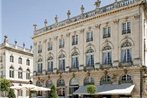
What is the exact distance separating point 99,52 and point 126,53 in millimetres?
3954

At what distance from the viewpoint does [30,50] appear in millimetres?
60969

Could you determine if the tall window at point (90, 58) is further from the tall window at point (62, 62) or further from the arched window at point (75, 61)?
the tall window at point (62, 62)

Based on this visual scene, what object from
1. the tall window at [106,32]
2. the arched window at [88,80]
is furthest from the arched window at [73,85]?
the tall window at [106,32]

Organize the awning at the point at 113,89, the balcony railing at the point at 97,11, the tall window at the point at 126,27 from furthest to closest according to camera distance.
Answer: the balcony railing at the point at 97,11 < the tall window at the point at 126,27 < the awning at the point at 113,89

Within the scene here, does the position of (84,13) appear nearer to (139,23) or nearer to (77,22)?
(77,22)

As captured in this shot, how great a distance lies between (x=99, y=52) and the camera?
117 feet

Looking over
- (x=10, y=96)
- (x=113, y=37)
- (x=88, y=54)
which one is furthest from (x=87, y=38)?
(x=10, y=96)

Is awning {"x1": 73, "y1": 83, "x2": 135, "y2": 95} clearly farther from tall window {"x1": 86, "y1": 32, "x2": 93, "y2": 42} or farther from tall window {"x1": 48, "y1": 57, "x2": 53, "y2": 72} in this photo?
tall window {"x1": 48, "y1": 57, "x2": 53, "y2": 72}

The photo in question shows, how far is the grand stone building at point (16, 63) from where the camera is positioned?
53938mm

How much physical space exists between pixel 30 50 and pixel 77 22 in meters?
24.0

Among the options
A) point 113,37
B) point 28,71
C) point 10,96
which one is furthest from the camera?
point 28,71

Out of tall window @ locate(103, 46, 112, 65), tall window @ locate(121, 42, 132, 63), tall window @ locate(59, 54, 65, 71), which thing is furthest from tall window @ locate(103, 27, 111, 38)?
tall window @ locate(59, 54, 65, 71)

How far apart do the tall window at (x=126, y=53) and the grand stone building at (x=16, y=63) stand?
2650 cm

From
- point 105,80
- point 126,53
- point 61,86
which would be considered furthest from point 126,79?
point 61,86
